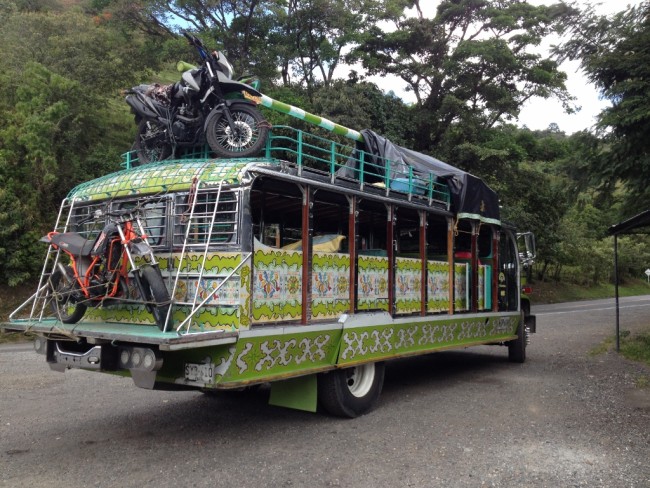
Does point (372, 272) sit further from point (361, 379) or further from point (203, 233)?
point (203, 233)

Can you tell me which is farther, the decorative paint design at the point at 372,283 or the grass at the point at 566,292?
the grass at the point at 566,292

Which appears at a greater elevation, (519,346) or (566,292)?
(566,292)

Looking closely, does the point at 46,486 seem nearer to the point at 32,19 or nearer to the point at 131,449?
the point at 131,449

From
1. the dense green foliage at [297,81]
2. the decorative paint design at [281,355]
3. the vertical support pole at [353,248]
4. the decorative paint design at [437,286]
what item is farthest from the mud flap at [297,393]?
the dense green foliage at [297,81]

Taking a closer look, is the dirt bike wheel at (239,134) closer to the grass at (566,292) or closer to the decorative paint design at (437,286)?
the decorative paint design at (437,286)

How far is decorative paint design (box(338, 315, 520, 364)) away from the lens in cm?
620

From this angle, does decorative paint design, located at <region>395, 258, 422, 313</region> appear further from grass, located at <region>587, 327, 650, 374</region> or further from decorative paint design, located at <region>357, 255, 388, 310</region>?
grass, located at <region>587, 327, 650, 374</region>

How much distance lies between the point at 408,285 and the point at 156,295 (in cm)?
361

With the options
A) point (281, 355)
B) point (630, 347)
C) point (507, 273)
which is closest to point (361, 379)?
point (281, 355)

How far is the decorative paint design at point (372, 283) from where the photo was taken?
647 centimetres

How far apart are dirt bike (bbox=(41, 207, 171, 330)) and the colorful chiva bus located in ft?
0.37

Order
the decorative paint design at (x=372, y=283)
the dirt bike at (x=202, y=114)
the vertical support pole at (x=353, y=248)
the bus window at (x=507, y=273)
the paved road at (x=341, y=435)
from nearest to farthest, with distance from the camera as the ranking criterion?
1. the paved road at (x=341, y=435)
2. the dirt bike at (x=202, y=114)
3. the vertical support pole at (x=353, y=248)
4. the decorative paint design at (x=372, y=283)
5. the bus window at (x=507, y=273)

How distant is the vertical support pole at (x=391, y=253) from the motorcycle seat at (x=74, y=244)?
3.46 m

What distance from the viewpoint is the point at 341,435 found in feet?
18.3
